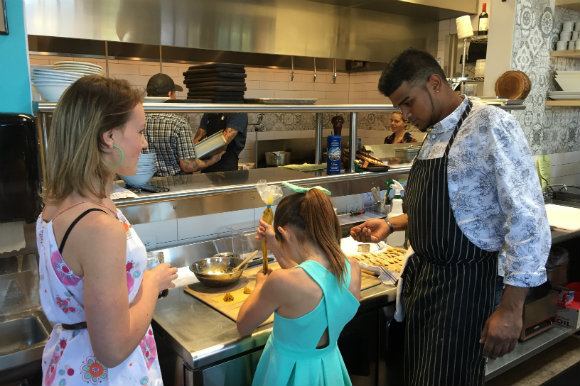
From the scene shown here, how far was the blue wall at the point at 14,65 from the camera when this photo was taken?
170 cm

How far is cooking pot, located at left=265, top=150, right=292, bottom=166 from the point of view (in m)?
6.05

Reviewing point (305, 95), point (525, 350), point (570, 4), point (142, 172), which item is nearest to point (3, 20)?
point (142, 172)

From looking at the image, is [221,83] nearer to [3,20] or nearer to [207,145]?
[207,145]

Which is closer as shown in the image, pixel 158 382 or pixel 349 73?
Answer: pixel 158 382

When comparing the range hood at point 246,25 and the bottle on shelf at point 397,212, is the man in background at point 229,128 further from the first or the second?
the bottle on shelf at point 397,212

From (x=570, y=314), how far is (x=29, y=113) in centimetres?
347

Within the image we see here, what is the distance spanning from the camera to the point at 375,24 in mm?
4887

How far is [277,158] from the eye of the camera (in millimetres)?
6066

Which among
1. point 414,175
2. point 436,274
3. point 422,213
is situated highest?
point 414,175

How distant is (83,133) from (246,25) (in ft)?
10.6

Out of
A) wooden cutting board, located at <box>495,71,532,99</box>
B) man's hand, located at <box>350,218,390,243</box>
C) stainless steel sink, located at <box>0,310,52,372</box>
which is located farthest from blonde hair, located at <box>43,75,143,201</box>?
wooden cutting board, located at <box>495,71,532,99</box>

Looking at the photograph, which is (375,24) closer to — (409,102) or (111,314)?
(409,102)

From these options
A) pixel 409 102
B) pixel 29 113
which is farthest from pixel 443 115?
pixel 29 113

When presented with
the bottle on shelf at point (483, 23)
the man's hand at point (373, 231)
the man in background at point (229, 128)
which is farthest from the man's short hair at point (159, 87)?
the bottle on shelf at point (483, 23)
